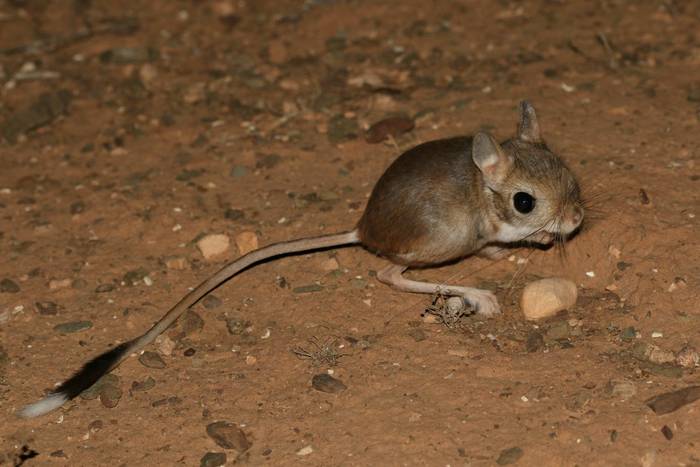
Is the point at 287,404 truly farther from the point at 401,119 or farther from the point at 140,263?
the point at 401,119

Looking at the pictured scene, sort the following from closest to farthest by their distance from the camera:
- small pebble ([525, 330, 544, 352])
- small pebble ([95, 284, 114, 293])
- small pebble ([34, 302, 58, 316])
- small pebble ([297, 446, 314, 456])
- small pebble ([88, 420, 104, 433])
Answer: small pebble ([297, 446, 314, 456]), small pebble ([88, 420, 104, 433]), small pebble ([525, 330, 544, 352]), small pebble ([34, 302, 58, 316]), small pebble ([95, 284, 114, 293])

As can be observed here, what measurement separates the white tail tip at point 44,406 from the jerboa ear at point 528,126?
2.64 meters

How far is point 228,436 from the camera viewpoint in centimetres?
398

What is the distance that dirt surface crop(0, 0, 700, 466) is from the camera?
3.97 meters

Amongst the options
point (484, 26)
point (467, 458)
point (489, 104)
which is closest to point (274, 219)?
point (489, 104)

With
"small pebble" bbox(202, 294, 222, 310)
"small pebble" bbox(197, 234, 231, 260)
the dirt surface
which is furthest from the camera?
"small pebble" bbox(197, 234, 231, 260)

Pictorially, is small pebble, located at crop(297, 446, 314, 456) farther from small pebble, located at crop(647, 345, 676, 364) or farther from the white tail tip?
small pebble, located at crop(647, 345, 676, 364)

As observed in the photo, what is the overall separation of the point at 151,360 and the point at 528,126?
2279 millimetres

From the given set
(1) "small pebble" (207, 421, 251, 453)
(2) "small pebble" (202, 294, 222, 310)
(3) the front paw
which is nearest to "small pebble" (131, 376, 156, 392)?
(1) "small pebble" (207, 421, 251, 453)

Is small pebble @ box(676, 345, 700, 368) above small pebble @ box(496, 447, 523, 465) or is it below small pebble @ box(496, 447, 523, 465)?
above

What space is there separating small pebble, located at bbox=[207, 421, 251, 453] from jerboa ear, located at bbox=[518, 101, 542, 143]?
2.11 metres

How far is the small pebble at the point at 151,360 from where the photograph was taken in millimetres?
4500

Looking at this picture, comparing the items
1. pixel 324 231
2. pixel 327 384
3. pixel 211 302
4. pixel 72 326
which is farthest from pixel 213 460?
pixel 324 231

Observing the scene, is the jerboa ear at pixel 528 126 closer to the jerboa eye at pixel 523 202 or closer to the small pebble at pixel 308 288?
the jerboa eye at pixel 523 202
